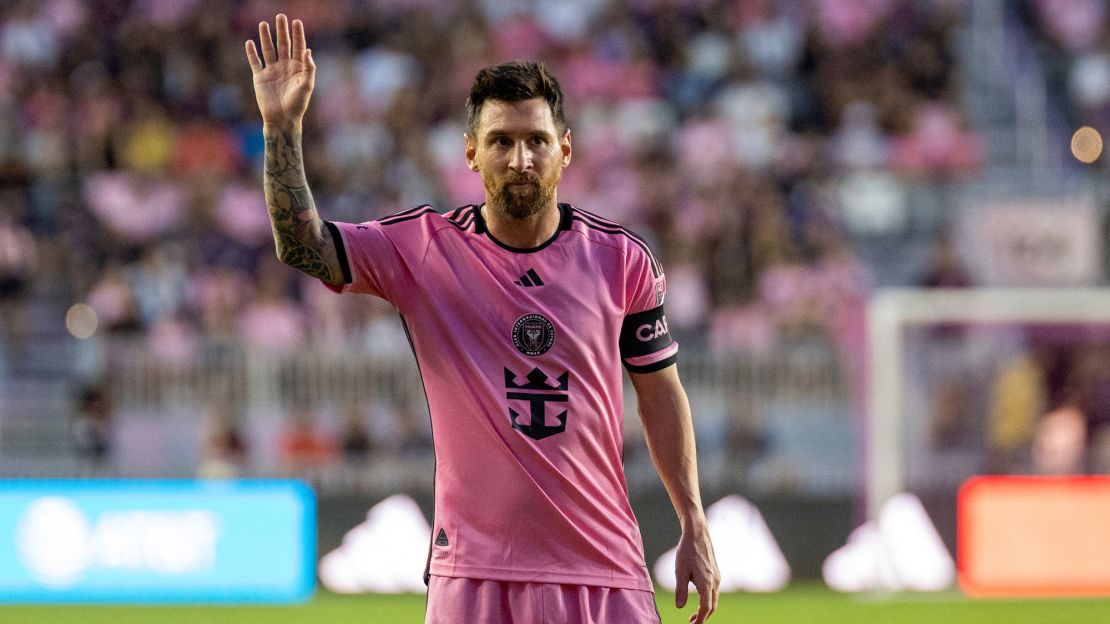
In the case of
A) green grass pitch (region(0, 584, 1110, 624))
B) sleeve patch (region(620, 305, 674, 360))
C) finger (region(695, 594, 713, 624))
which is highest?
sleeve patch (region(620, 305, 674, 360))

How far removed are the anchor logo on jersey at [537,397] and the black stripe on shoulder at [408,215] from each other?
1.52 ft

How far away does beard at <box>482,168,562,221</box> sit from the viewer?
3.94 m

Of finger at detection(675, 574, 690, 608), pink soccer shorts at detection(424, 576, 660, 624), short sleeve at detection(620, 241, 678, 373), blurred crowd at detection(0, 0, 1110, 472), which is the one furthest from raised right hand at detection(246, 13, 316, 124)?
blurred crowd at detection(0, 0, 1110, 472)

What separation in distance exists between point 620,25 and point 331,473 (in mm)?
5895

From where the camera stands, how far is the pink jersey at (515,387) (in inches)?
155

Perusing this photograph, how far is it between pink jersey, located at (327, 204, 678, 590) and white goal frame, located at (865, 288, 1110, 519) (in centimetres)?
817

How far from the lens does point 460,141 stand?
14797mm

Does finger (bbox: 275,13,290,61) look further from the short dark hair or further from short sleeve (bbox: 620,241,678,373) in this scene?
short sleeve (bbox: 620,241,678,373)

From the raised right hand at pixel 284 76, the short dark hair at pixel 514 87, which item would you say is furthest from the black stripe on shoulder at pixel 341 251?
the short dark hair at pixel 514 87

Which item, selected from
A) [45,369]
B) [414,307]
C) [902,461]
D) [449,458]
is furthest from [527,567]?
[45,369]

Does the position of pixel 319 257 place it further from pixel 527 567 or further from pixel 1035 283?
pixel 1035 283

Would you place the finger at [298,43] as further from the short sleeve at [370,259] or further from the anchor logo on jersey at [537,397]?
the anchor logo on jersey at [537,397]

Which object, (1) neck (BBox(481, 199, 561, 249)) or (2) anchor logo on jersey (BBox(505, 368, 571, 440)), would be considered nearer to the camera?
(2) anchor logo on jersey (BBox(505, 368, 571, 440))

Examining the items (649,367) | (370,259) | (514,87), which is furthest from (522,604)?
(514,87)
